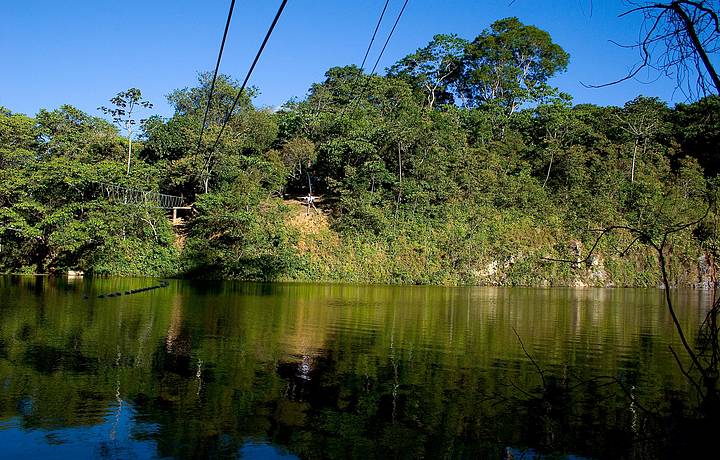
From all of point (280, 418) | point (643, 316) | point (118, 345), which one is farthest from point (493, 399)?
point (643, 316)

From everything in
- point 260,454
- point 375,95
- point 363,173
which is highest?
point 375,95

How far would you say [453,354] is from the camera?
13.4m

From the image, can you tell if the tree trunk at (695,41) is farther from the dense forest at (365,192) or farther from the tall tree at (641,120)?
the tall tree at (641,120)

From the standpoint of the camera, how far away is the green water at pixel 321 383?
7254mm

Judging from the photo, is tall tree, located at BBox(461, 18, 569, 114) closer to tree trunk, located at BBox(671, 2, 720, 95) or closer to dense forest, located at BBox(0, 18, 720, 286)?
dense forest, located at BBox(0, 18, 720, 286)

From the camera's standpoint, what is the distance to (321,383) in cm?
1023

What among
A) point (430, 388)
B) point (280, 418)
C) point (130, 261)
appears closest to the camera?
point (280, 418)

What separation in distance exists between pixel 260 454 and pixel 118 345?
292 inches

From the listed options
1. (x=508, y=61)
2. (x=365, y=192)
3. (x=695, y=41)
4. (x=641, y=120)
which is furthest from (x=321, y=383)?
(x=508, y=61)

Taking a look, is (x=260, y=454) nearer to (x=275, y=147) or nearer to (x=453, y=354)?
(x=453, y=354)

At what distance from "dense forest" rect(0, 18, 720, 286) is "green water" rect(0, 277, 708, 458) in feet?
54.2

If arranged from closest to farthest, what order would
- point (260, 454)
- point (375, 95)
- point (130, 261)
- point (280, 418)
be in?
point (260, 454) → point (280, 418) → point (130, 261) → point (375, 95)

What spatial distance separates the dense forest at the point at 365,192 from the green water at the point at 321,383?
650 inches

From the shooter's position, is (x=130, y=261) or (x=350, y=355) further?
(x=130, y=261)
